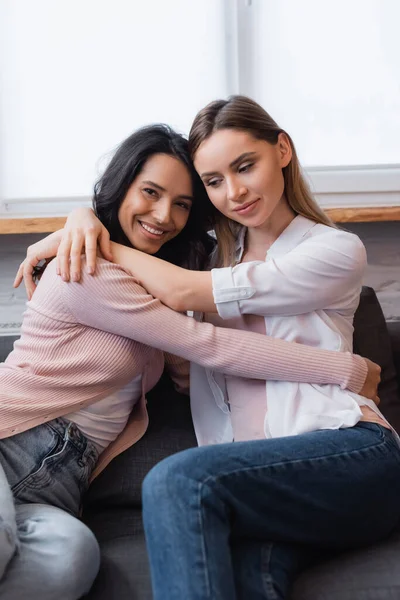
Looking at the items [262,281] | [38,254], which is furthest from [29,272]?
[262,281]

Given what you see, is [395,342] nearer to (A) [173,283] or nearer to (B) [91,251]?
(A) [173,283]

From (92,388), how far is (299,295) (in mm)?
470

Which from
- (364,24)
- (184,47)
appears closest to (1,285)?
(184,47)

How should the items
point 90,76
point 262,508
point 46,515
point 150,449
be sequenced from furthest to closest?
point 90,76 < point 150,449 < point 46,515 < point 262,508

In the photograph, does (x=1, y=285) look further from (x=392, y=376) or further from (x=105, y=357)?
(x=392, y=376)

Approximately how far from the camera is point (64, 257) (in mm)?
1416

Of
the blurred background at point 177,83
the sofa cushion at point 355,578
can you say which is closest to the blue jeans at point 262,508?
the sofa cushion at point 355,578

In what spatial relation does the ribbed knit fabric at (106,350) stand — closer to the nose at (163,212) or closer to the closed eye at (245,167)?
the nose at (163,212)

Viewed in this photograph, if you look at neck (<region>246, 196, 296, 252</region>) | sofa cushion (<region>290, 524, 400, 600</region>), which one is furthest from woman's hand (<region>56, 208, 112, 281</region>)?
sofa cushion (<region>290, 524, 400, 600</region>)

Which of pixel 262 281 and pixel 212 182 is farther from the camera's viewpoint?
pixel 212 182

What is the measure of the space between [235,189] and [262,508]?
667mm

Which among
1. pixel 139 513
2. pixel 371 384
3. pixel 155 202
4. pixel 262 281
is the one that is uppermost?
pixel 155 202

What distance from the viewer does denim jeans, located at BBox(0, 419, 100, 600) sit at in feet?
3.92

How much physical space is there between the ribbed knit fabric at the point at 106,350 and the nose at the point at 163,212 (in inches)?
6.0
